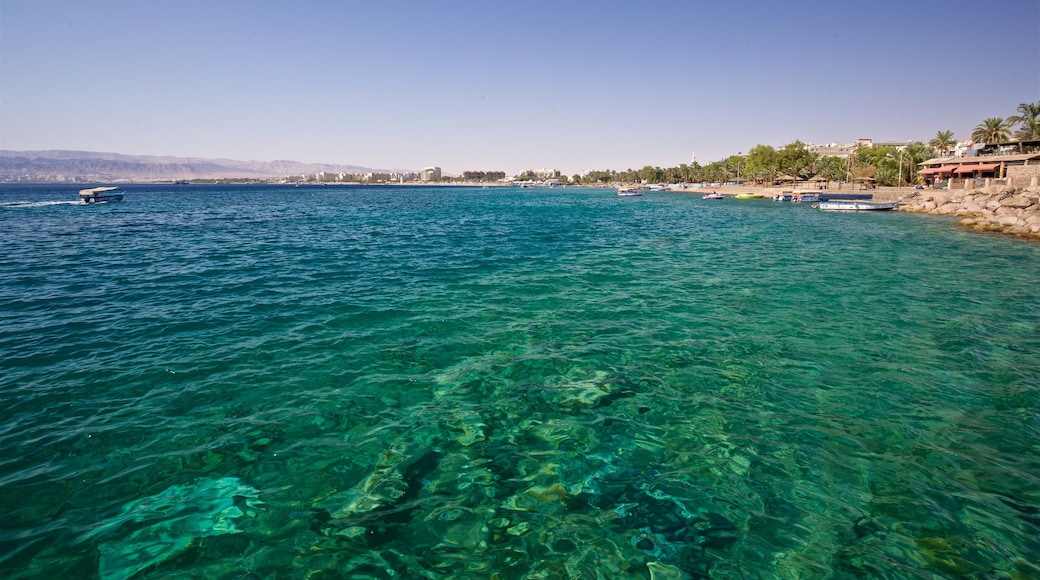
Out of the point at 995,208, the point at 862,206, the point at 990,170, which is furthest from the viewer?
the point at 990,170

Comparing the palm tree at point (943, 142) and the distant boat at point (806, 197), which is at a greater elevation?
the palm tree at point (943, 142)

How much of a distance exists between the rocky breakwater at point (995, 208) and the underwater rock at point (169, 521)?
43486mm

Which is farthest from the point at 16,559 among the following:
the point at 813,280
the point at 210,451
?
the point at 813,280

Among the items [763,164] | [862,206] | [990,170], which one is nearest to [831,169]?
[763,164]

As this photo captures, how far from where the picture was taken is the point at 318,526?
17.0 feet

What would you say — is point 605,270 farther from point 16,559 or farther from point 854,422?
point 16,559

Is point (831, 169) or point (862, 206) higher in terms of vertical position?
point (831, 169)

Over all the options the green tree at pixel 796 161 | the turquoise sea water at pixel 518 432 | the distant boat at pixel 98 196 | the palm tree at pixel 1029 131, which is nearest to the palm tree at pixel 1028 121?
the palm tree at pixel 1029 131

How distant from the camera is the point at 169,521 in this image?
17.2 ft

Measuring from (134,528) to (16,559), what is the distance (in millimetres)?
942

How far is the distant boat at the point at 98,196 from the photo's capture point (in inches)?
2741

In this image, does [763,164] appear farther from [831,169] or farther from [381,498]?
[381,498]

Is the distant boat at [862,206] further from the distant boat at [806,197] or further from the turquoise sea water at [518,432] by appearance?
the turquoise sea water at [518,432]

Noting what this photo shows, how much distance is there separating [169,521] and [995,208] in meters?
53.0
